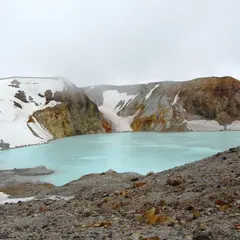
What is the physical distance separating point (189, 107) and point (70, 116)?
33.6 m

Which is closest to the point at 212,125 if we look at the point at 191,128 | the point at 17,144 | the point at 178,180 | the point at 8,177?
the point at 191,128

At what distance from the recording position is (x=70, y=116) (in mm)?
83000

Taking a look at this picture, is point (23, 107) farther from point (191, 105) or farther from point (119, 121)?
point (191, 105)

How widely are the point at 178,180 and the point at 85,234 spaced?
17.1 ft

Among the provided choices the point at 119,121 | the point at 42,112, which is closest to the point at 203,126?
the point at 119,121

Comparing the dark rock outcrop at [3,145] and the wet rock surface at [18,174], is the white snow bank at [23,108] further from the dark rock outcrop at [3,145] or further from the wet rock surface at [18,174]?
the wet rock surface at [18,174]

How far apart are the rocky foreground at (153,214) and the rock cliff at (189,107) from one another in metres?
76.4

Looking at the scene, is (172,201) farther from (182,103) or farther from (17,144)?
(182,103)

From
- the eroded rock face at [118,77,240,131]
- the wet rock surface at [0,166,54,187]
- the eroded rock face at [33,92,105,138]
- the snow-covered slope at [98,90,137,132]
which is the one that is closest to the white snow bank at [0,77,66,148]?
the eroded rock face at [33,92,105,138]

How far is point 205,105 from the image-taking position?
95875 mm

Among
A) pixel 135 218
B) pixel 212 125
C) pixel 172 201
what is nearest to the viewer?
pixel 135 218

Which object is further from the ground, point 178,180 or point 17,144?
point 178,180

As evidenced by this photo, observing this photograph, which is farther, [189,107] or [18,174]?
[189,107]

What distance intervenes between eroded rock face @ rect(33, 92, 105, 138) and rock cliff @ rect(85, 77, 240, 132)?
1408 centimetres
